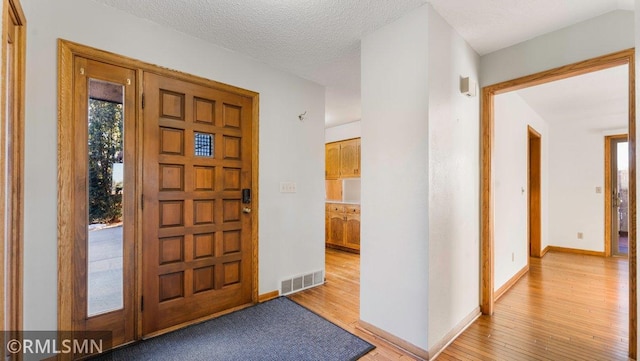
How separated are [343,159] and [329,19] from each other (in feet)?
11.9

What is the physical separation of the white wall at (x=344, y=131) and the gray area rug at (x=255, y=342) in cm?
361

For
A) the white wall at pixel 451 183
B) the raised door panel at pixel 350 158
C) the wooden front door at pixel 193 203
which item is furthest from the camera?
the raised door panel at pixel 350 158

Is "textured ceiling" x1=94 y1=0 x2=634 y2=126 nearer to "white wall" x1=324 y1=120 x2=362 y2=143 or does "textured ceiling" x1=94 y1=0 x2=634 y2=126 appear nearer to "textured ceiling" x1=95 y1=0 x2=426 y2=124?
"textured ceiling" x1=95 y1=0 x2=426 y2=124

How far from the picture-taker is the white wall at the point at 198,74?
172 centimetres

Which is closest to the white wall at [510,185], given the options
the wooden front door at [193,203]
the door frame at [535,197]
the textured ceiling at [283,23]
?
the door frame at [535,197]

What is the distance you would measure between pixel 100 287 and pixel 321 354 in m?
1.64

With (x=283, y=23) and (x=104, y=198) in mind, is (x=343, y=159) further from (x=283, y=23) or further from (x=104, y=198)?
(x=104, y=198)

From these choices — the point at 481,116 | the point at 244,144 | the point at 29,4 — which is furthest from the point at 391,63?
the point at 29,4

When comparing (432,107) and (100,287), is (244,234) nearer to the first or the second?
(100,287)

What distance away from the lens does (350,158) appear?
5488mm

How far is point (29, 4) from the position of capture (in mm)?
1705

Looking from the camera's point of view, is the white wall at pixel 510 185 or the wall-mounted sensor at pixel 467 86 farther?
the white wall at pixel 510 185

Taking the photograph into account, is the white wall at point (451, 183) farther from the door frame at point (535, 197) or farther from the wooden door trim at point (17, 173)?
the door frame at point (535, 197)

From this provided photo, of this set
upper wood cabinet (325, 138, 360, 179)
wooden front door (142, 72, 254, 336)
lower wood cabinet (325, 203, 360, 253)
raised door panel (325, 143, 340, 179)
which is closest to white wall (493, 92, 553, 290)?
lower wood cabinet (325, 203, 360, 253)
